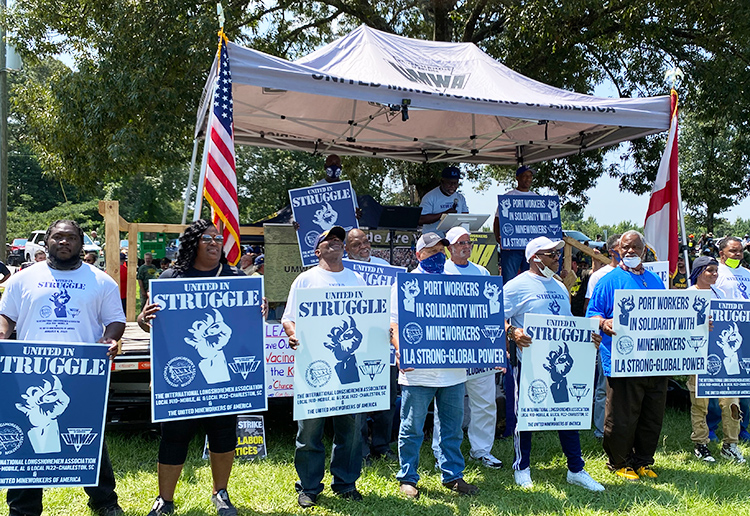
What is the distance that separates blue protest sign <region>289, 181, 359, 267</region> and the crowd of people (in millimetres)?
1237

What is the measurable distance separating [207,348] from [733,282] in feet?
18.6

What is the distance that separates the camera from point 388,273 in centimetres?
639

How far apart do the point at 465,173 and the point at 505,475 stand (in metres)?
16.2

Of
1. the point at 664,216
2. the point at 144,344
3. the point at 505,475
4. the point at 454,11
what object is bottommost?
the point at 505,475

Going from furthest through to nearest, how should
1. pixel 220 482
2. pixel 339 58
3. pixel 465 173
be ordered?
pixel 465 173, pixel 339 58, pixel 220 482

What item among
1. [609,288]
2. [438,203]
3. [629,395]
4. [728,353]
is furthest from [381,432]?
[438,203]

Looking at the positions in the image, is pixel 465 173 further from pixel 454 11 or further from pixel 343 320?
pixel 343 320

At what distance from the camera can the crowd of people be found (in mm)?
4469

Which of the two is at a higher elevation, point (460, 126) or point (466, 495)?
point (460, 126)

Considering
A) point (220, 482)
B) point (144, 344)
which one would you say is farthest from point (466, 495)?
point (144, 344)

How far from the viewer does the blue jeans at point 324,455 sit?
196 inches

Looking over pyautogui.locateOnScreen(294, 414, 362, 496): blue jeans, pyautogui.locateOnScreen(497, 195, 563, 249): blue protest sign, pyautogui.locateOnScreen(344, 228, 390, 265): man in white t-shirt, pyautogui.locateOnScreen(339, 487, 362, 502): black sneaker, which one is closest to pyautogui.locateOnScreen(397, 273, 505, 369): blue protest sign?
pyautogui.locateOnScreen(294, 414, 362, 496): blue jeans

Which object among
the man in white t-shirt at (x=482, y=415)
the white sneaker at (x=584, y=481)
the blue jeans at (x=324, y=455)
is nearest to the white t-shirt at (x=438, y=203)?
the man in white t-shirt at (x=482, y=415)

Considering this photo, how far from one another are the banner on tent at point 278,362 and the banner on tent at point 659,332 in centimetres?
321
